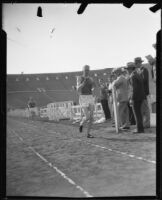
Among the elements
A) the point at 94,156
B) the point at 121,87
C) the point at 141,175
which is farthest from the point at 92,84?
the point at 141,175

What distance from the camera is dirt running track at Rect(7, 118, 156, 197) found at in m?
3.62

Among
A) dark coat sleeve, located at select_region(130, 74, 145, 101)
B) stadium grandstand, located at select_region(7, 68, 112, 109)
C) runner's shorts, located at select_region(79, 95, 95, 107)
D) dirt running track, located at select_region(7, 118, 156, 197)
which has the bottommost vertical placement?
dirt running track, located at select_region(7, 118, 156, 197)

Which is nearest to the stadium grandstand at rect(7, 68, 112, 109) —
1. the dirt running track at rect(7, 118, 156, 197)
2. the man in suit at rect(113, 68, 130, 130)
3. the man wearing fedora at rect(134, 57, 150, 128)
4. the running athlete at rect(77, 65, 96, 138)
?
the man in suit at rect(113, 68, 130, 130)

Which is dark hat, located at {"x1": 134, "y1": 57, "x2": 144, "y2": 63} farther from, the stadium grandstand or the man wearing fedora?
the stadium grandstand

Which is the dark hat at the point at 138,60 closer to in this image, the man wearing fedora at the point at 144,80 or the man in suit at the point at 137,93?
the man wearing fedora at the point at 144,80

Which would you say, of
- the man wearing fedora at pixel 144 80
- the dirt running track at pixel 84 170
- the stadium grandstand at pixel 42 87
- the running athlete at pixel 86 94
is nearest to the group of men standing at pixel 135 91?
the man wearing fedora at pixel 144 80

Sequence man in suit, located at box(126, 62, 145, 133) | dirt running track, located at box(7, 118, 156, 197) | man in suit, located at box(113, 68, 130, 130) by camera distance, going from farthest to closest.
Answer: man in suit, located at box(113, 68, 130, 130) < man in suit, located at box(126, 62, 145, 133) < dirt running track, located at box(7, 118, 156, 197)

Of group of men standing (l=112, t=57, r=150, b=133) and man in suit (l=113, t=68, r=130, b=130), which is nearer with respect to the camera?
group of men standing (l=112, t=57, r=150, b=133)

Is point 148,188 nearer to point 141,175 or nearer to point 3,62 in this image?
point 141,175

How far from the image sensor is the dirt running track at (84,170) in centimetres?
362

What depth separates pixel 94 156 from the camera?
5.45 m

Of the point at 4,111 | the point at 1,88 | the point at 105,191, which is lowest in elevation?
the point at 105,191

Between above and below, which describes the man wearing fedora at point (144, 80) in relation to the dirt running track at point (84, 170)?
above

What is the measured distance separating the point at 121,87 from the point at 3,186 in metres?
6.09
